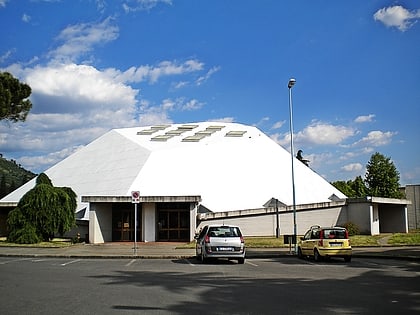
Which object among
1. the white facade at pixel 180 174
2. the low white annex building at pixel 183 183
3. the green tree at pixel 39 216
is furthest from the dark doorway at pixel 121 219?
the green tree at pixel 39 216

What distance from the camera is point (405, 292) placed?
36.6 feet

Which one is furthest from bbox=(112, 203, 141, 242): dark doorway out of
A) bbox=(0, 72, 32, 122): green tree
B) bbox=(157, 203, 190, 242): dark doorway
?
bbox=(0, 72, 32, 122): green tree

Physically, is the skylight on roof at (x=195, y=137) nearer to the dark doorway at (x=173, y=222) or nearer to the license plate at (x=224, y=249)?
the dark doorway at (x=173, y=222)

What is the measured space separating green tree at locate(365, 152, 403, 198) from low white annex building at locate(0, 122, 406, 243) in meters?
17.1

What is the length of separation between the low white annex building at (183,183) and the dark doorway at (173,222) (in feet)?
0.24

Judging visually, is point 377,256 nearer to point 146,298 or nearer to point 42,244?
point 146,298

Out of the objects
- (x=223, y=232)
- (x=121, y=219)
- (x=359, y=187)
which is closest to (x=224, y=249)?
(x=223, y=232)

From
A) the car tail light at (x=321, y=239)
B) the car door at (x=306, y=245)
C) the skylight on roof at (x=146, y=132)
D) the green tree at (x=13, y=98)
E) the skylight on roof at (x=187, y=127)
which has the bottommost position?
the car door at (x=306, y=245)

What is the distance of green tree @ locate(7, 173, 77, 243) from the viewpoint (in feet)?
103

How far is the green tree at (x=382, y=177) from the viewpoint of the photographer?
201 ft

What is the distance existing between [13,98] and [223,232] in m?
16.2

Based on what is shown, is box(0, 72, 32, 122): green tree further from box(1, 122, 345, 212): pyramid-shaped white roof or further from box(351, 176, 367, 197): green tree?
box(351, 176, 367, 197): green tree

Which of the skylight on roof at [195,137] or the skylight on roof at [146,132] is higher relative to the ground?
the skylight on roof at [146,132]

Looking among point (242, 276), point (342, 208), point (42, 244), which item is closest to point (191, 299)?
point (242, 276)
